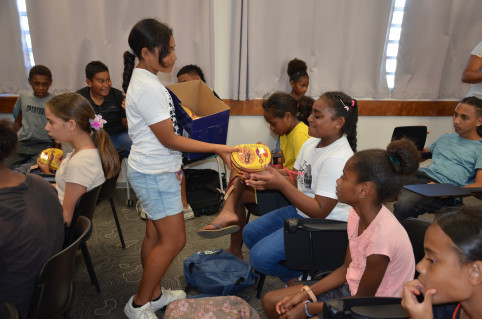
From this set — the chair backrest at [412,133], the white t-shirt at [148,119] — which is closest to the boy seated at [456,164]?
the chair backrest at [412,133]

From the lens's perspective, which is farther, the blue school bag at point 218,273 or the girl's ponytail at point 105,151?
the blue school bag at point 218,273

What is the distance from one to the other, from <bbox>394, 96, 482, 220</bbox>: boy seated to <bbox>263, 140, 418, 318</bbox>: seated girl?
118cm

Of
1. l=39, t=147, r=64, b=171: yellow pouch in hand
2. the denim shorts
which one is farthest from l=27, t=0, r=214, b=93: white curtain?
the denim shorts

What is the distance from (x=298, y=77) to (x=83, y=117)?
2.21 metres

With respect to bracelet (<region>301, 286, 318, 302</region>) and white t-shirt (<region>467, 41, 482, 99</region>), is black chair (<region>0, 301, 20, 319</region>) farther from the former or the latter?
white t-shirt (<region>467, 41, 482, 99</region>)

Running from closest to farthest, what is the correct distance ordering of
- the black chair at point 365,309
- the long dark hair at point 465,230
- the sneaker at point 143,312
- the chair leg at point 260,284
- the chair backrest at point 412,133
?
the long dark hair at point 465,230 → the black chair at point 365,309 → the sneaker at point 143,312 → the chair leg at point 260,284 → the chair backrest at point 412,133

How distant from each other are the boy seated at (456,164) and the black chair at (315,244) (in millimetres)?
1071

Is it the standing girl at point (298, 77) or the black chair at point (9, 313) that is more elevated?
the standing girl at point (298, 77)

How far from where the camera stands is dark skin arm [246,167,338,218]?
67.5 inches

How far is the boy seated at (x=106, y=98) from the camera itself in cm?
318

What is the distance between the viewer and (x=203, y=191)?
352 centimetres

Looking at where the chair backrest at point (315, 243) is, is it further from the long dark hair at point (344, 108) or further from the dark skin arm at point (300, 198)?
the long dark hair at point (344, 108)

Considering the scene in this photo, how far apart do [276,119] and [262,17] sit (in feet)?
5.20

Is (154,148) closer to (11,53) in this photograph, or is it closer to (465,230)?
(465,230)
